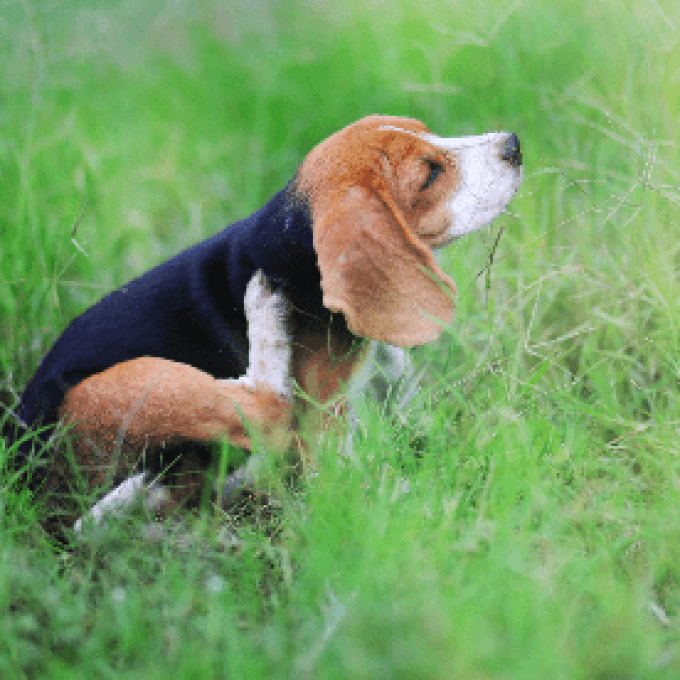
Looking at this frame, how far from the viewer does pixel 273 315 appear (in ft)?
7.62

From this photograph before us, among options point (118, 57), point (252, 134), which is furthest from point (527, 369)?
point (118, 57)

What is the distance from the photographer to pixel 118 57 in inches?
205

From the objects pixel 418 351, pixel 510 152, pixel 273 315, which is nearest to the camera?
pixel 273 315

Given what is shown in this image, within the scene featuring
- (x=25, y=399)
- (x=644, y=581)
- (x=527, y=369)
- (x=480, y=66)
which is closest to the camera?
(x=644, y=581)

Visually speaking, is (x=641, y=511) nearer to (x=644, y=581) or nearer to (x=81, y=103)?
(x=644, y=581)

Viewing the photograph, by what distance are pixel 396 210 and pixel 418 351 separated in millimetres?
1188

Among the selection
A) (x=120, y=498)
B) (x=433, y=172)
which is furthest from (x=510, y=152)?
(x=120, y=498)

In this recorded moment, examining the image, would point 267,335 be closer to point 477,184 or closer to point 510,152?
point 477,184

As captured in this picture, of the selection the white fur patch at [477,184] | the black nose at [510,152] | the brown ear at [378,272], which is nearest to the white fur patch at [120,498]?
the brown ear at [378,272]

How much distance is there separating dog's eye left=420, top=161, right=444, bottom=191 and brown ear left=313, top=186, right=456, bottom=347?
8.2 inches

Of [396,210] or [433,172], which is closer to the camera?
[396,210]

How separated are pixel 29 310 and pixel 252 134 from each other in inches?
80.9

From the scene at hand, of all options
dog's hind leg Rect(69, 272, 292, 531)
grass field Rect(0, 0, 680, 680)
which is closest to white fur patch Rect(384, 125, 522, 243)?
grass field Rect(0, 0, 680, 680)

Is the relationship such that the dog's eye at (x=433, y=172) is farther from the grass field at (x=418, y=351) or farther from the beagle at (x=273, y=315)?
the grass field at (x=418, y=351)
